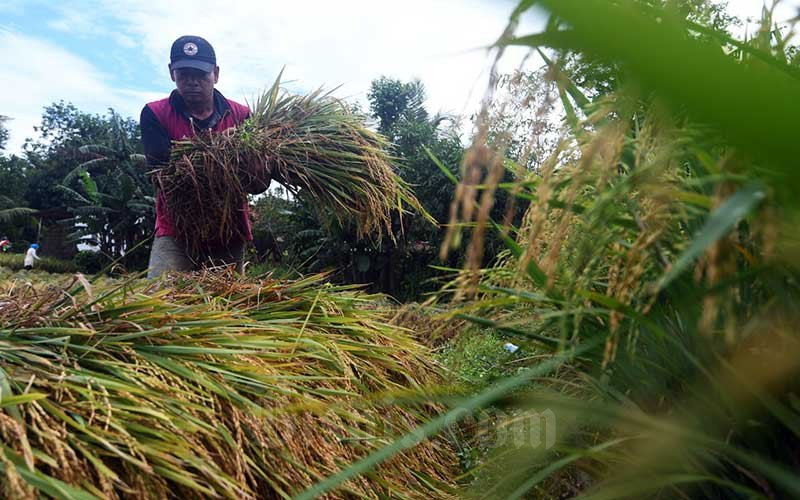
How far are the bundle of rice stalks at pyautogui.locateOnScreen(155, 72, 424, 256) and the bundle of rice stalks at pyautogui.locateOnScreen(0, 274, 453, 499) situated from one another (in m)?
1.58

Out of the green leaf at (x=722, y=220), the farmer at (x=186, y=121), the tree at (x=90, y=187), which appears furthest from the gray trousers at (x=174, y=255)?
the tree at (x=90, y=187)

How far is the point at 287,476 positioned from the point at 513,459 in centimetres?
44

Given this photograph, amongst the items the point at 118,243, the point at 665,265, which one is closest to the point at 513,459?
the point at 665,265

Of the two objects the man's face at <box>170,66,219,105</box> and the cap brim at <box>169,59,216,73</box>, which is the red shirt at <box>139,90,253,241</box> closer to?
the man's face at <box>170,66,219,105</box>

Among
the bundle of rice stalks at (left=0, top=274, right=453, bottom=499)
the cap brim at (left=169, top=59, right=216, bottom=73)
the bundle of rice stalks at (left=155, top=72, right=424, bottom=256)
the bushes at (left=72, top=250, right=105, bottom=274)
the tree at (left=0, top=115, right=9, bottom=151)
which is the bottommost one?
the bushes at (left=72, top=250, right=105, bottom=274)

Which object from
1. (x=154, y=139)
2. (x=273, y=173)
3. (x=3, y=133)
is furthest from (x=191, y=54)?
(x=3, y=133)

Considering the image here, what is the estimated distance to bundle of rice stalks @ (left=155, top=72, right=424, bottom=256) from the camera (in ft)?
10.5

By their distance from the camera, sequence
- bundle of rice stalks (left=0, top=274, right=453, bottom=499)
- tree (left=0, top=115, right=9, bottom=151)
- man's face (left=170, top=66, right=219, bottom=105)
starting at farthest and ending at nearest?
tree (left=0, top=115, right=9, bottom=151)
man's face (left=170, top=66, right=219, bottom=105)
bundle of rice stalks (left=0, top=274, right=453, bottom=499)

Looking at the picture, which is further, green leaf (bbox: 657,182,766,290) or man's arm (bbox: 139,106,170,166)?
man's arm (bbox: 139,106,170,166)

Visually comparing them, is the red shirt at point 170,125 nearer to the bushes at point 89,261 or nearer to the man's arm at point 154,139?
the man's arm at point 154,139

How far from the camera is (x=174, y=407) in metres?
1.10

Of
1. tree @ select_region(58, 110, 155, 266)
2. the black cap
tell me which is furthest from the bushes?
the black cap

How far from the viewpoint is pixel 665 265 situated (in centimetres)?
66

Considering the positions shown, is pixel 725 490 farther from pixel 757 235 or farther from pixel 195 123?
pixel 195 123
